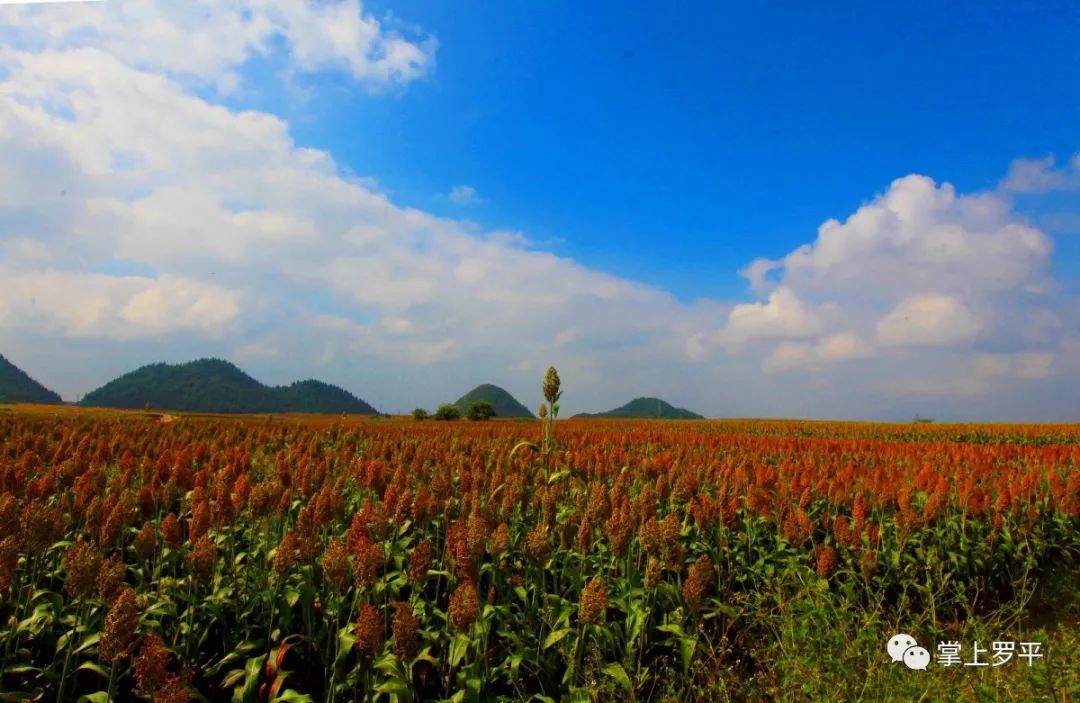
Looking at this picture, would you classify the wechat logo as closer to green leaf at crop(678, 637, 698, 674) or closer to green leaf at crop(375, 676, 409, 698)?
green leaf at crop(678, 637, 698, 674)

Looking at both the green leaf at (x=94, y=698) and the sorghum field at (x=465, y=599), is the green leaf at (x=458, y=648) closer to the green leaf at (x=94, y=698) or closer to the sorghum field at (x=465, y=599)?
the sorghum field at (x=465, y=599)

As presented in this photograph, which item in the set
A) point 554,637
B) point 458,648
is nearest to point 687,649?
point 554,637

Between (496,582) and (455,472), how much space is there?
3.07 m

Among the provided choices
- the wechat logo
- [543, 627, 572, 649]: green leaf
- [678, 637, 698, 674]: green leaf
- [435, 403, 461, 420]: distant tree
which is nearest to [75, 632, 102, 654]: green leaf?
[543, 627, 572, 649]: green leaf

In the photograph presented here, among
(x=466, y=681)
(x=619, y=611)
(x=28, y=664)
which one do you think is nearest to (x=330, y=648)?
(x=466, y=681)

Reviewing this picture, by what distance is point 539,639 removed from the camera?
3.43m

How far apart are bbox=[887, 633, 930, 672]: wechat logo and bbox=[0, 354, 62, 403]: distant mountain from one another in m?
178

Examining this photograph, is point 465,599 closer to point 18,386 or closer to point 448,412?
point 448,412

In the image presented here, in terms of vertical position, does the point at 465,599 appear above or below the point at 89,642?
above

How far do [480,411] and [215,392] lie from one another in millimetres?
154907

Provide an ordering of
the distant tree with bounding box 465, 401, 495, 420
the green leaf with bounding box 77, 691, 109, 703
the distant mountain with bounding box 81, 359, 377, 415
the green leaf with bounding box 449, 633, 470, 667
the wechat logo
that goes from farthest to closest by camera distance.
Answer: the distant mountain with bounding box 81, 359, 377, 415 < the distant tree with bounding box 465, 401, 495, 420 < the wechat logo < the green leaf with bounding box 449, 633, 470, 667 < the green leaf with bounding box 77, 691, 109, 703

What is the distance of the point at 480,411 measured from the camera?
53.4 meters

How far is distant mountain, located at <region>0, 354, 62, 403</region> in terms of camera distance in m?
140

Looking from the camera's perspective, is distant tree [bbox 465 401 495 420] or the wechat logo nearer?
the wechat logo
